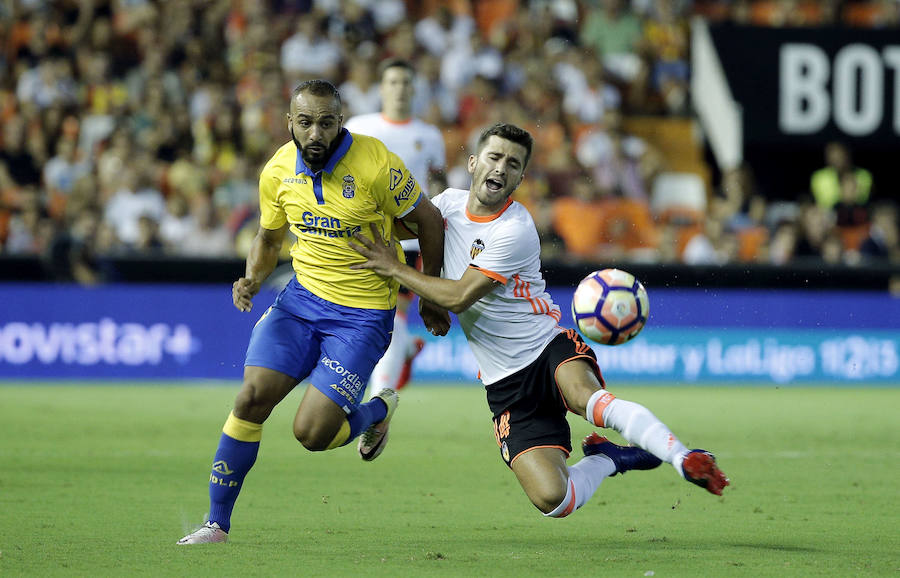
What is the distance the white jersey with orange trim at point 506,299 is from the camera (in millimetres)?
5953

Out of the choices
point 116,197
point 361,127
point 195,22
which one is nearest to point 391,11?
point 195,22

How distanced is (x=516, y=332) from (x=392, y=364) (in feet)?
9.88

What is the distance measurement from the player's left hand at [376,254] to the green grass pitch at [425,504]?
1246mm

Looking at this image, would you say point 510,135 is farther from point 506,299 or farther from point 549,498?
point 549,498

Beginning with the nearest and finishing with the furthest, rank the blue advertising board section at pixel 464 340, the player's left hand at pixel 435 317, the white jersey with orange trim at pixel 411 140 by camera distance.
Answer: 1. the player's left hand at pixel 435 317
2. the white jersey with orange trim at pixel 411 140
3. the blue advertising board section at pixel 464 340

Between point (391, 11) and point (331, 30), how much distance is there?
1081mm

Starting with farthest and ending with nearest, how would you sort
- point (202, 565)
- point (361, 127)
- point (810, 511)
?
point (361, 127)
point (810, 511)
point (202, 565)

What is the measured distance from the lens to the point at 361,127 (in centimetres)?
928

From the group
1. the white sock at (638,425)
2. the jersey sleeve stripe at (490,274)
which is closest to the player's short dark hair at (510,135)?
the jersey sleeve stripe at (490,274)

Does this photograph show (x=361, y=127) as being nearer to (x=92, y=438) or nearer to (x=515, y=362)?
(x=92, y=438)

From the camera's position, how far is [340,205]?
5.94 meters

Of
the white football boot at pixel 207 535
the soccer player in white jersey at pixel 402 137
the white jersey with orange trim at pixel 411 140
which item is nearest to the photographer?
→ the white football boot at pixel 207 535

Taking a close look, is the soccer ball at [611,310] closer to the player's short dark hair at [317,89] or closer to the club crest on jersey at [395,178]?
the club crest on jersey at [395,178]

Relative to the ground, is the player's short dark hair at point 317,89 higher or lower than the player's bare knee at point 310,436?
higher
